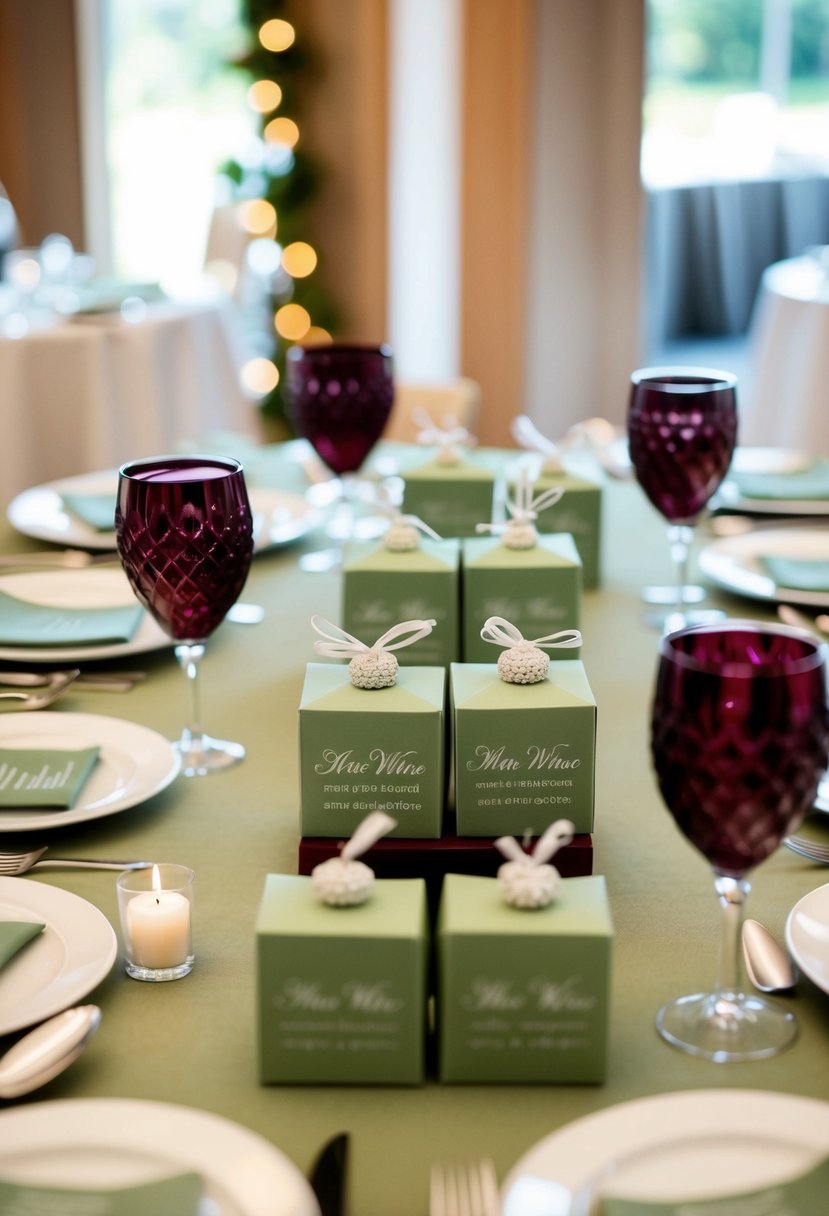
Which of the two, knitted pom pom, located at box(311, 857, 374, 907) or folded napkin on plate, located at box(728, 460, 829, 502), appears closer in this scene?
knitted pom pom, located at box(311, 857, 374, 907)

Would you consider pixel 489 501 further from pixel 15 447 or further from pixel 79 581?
pixel 15 447

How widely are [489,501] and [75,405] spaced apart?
6.80 feet

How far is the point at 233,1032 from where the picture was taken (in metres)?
0.77

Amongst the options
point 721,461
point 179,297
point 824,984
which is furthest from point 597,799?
point 179,297

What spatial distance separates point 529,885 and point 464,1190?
14cm

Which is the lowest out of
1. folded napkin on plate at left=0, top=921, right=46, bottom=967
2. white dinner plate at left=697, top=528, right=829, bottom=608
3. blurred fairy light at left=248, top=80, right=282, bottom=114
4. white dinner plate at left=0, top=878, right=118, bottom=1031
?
white dinner plate at left=0, top=878, right=118, bottom=1031

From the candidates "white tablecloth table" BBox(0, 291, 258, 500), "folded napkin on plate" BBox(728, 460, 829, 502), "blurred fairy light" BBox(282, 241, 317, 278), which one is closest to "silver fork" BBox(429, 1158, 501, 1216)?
"folded napkin on plate" BBox(728, 460, 829, 502)

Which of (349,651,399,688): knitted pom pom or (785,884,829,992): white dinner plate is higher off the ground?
(349,651,399,688): knitted pom pom

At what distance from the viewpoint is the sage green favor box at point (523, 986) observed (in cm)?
69

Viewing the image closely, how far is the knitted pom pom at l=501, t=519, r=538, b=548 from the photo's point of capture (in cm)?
125

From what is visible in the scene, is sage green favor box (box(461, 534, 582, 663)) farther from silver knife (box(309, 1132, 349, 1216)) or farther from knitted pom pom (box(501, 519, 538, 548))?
silver knife (box(309, 1132, 349, 1216))

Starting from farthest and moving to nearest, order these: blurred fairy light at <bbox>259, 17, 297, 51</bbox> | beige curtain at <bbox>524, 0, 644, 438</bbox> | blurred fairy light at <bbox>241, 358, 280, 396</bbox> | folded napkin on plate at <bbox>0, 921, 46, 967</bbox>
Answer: blurred fairy light at <bbox>241, 358, 280, 396</bbox> → blurred fairy light at <bbox>259, 17, 297, 51</bbox> → beige curtain at <bbox>524, 0, 644, 438</bbox> → folded napkin on plate at <bbox>0, 921, 46, 967</bbox>

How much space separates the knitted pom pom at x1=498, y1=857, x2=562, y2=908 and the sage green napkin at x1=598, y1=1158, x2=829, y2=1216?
0.48ft

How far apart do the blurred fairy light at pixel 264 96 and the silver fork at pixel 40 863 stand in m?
4.85
